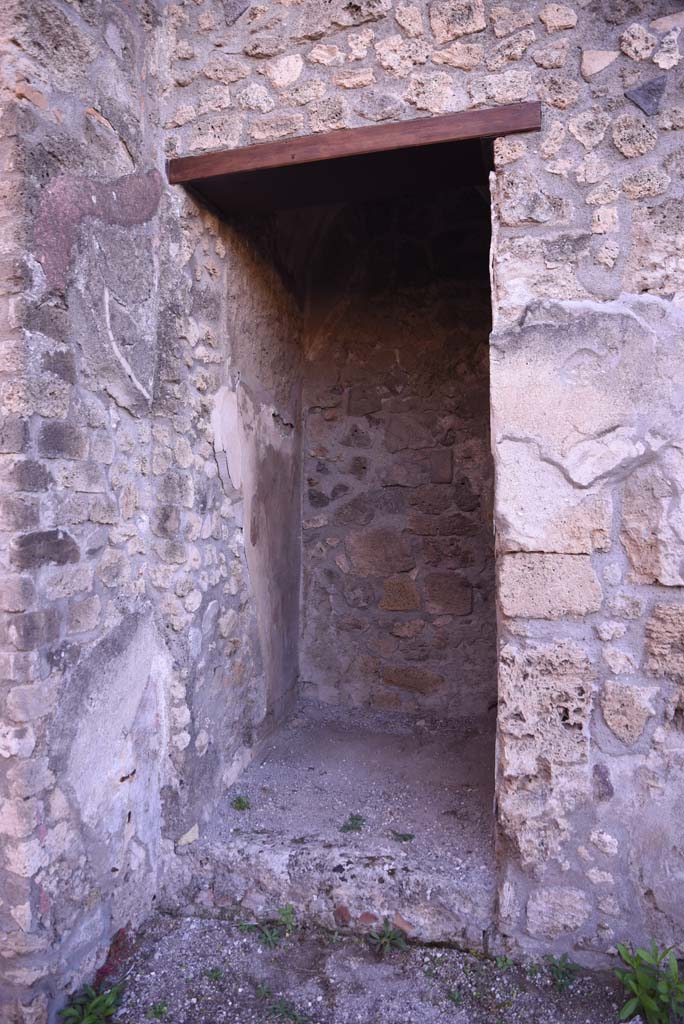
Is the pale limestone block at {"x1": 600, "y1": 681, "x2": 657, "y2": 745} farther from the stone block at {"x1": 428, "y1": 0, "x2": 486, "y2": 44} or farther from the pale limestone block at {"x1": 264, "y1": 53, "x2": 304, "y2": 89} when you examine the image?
the pale limestone block at {"x1": 264, "y1": 53, "x2": 304, "y2": 89}

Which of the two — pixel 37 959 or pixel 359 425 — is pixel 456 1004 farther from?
pixel 359 425

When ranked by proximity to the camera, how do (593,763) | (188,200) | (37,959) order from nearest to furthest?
(37,959) < (593,763) < (188,200)

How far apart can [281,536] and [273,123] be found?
65.2 inches

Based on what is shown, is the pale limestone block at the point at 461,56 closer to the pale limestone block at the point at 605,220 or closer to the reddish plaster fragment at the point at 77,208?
the pale limestone block at the point at 605,220

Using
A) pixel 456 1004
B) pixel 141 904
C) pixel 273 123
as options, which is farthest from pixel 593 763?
pixel 273 123

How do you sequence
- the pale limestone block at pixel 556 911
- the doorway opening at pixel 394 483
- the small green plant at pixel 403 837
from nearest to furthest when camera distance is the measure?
the pale limestone block at pixel 556 911 → the small green plant at pixel 403 837 → the doorway opening at pixel 394 483

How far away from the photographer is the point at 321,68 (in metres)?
2.06

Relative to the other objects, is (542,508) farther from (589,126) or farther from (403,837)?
(403,837)

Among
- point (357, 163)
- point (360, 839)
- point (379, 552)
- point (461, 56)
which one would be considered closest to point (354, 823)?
point (360, 839)

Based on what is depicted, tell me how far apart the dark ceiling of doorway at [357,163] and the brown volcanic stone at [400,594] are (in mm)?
1717

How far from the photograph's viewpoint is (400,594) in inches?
132

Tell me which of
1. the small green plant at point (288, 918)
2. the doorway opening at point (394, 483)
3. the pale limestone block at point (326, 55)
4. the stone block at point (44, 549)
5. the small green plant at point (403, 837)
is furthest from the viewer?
the doorway opening at point (394, 483)

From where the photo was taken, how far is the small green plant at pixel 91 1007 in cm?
180

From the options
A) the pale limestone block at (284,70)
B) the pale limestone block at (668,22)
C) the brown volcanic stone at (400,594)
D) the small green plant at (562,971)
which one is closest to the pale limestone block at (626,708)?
the small green plant at (562,971)
